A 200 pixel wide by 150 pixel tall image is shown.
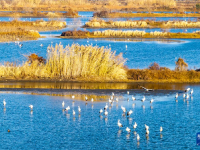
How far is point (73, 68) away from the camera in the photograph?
37656mm

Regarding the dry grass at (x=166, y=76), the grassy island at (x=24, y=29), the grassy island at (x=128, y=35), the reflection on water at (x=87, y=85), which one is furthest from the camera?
the grassy island at (x=128, y=35)

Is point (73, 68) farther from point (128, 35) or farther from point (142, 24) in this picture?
point (142, 24)

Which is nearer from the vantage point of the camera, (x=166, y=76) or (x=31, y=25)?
(x=166, y=76)

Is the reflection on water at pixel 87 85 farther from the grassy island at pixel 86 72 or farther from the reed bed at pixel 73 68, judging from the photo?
the reed bed at pixel 73 68

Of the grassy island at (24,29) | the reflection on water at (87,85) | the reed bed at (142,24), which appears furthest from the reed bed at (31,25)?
the reflection on water at (87,85)

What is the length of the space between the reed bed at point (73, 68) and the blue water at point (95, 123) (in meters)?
5.54

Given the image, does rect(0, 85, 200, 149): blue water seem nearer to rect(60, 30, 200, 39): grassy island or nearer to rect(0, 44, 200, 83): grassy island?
rect(0, 44, 200, 83): grassy island

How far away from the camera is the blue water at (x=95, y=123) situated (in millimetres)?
21344

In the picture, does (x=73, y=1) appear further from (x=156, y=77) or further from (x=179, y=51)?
(x=156, y=77)

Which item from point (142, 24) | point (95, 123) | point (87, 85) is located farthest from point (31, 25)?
point (95, 123)

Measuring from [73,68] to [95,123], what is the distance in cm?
1348

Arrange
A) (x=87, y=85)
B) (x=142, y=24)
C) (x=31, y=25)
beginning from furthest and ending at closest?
(x=142, y=24)
(x=31, y=25)
(x=87, y=85)

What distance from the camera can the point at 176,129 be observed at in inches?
934

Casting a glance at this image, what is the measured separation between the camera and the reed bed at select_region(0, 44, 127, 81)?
3772 centimetres
